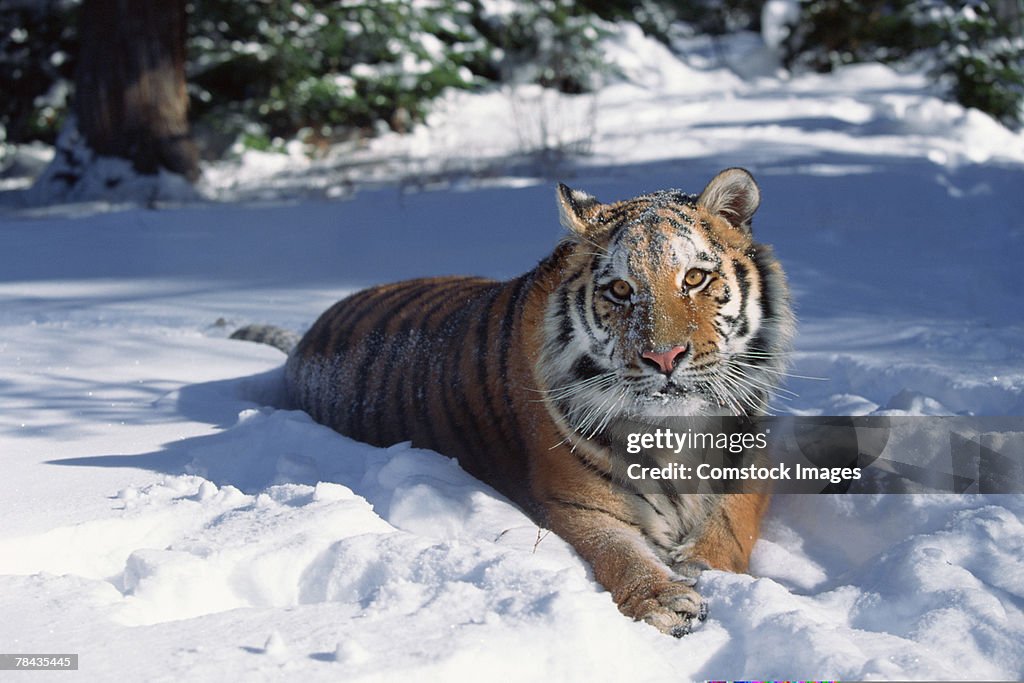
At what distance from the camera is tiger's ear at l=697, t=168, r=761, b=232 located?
9.17 feet

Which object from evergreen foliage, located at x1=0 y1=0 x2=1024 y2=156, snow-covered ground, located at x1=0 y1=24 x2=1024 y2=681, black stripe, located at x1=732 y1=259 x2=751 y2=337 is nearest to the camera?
snow-covered ground, located at x1=0 y1=24 x2=1024 y2=681

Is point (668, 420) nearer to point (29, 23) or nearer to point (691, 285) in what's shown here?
point (691, 285)

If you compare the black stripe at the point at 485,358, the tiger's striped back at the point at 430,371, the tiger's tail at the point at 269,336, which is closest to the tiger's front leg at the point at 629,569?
the tiger's striped back at the point at 430,371

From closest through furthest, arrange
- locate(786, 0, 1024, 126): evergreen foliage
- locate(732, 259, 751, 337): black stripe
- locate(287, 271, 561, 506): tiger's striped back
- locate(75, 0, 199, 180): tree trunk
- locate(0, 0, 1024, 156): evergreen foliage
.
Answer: locate(732, 259, 751, 337): black stripe, locate(287, 271, 561, 506): tiger's striped back, locate(75, 0, 199, 180): tree trunk, locate(786, 0, 1024, 126): evergreen foliage, locate(0, 0, 1024, 156): evergreen foliage

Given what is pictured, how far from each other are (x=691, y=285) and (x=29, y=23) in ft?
38.3

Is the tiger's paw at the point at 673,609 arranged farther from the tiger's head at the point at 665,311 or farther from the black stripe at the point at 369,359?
the black stripe at the point at 369,359

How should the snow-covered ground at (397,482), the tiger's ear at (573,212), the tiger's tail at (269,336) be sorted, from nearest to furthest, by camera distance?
the snow-covered ground at (397,482)
the tiger's ear at (573,212)
the tiger's tail at (269,336)

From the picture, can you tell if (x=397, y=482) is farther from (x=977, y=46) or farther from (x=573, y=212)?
(x=977, y=46)

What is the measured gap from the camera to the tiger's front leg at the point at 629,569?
7.29ft

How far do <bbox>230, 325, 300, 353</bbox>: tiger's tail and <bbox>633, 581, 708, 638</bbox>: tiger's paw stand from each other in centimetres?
282

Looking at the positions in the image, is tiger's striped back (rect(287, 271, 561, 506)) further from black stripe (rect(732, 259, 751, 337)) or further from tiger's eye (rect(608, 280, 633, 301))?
black stripe (rect(732, 259, 751, 337))

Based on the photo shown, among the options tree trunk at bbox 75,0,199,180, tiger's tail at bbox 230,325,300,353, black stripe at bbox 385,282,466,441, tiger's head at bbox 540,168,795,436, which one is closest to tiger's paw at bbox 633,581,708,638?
tiger's head at bbox 540,168,795,436

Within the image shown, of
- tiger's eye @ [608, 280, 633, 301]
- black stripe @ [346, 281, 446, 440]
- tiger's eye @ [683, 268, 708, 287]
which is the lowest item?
black stripe @ [346, 281, 446, 440]

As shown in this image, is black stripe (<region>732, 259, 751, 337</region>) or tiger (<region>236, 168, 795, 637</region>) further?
black stripe (<region>732, 259, 751, 337</region>)
